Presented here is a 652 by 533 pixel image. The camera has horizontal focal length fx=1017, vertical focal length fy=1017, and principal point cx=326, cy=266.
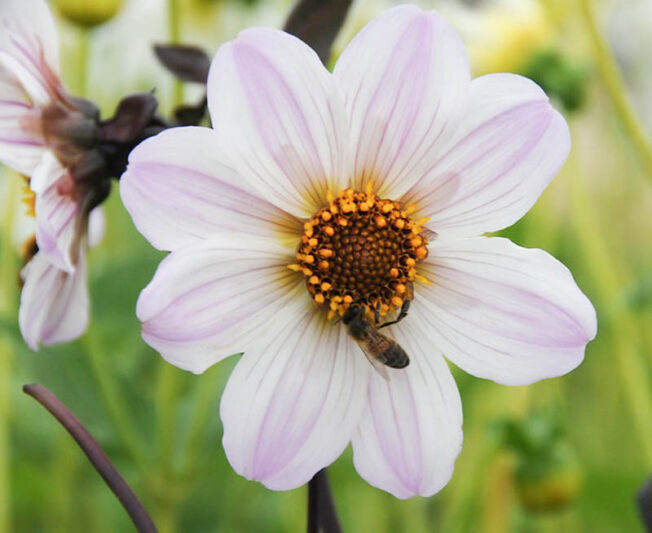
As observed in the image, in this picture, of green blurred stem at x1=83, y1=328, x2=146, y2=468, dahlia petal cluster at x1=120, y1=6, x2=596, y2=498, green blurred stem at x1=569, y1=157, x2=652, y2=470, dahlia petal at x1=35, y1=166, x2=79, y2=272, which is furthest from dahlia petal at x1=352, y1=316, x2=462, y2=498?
green blurred stem at x1=569, y1=157, x2=652, y2=470

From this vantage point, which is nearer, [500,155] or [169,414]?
[500,155]

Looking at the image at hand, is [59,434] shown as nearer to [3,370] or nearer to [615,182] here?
[3,370]

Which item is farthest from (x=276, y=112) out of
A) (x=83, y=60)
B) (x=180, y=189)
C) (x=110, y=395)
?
(x=83, y=60)

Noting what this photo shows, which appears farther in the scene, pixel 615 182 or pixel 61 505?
pixel 615 182

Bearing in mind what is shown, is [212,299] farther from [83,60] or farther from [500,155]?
[83,60]

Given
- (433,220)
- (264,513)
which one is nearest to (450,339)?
(433,220)

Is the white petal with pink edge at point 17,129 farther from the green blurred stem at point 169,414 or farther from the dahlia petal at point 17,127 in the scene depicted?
the green blurred stem at point 169,414

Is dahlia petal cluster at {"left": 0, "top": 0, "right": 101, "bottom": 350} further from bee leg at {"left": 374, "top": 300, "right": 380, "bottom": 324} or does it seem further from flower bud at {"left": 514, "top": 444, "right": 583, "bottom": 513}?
flower bud at {"left": 514, "top": 444, "right": 583, "bottom": 513}
